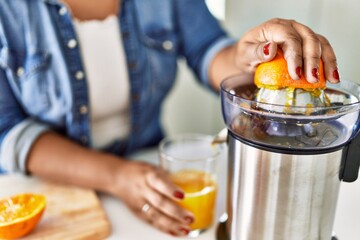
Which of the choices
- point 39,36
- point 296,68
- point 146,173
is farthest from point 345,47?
point 39,36

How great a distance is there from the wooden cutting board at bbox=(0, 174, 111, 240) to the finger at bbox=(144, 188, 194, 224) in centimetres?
7

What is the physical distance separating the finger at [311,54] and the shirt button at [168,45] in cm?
44

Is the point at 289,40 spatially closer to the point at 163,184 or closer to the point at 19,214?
the point at 163,184

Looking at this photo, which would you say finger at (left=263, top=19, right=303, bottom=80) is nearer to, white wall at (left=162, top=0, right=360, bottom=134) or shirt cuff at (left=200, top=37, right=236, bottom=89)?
white wall at (left=162, top=0, right=360, bottom=134)

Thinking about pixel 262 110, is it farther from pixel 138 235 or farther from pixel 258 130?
pixel 138 235

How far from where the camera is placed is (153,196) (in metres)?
Result: 0.62

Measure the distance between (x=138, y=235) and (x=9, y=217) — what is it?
6.8 inches

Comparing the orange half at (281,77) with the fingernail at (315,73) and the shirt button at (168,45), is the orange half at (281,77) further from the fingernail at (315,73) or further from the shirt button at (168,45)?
the shirt button at (168,45)

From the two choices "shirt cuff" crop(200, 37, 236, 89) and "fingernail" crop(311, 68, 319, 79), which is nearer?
"fingernail" crop(311, 68, 319, 79)

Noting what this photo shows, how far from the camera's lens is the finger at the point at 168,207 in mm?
602

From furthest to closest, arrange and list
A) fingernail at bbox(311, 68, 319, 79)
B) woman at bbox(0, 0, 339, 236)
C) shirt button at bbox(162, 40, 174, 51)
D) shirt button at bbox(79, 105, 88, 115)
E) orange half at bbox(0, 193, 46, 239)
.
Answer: shirt button at bbox(162, 40, 174, 51) < shirt button at bbox(79, 105, 88, 115) < woman at bbox(0, 0, 339, 236) < orange half at bbox(0, 193, 46, 239) < fingernail at bbox(311, 68, 319, 79)

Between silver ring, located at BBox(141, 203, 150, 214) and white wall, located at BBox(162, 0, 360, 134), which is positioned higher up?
white wall, located at BBox(162, 0, 360, 134)

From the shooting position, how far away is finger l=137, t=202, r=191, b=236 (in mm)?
602

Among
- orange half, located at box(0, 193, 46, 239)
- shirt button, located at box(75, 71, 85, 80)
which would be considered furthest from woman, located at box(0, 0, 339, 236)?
orange half, located at box(0, 193, 46, 239)
